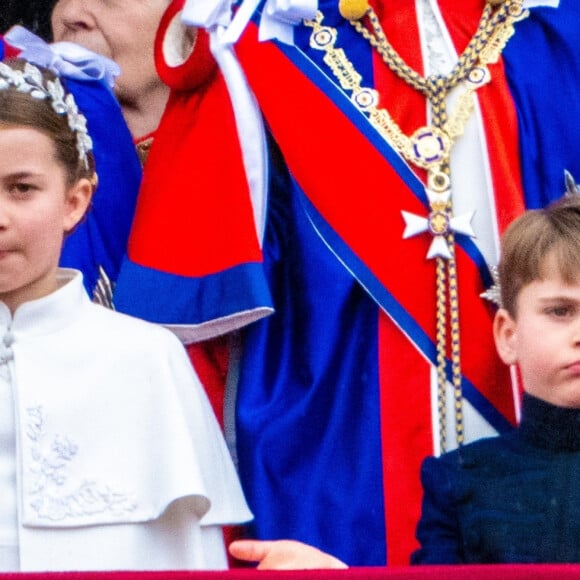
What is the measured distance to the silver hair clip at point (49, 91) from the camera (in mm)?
1971

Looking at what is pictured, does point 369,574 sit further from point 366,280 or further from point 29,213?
point 366,280

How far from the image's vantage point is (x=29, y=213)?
190cm

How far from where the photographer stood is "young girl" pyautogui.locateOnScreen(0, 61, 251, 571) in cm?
182

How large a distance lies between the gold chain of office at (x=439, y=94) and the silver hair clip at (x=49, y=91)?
0.43m

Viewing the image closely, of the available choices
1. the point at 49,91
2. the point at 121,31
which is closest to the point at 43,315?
Answer: the point at 49,91

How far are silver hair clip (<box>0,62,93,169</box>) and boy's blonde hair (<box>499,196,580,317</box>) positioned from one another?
0.54m

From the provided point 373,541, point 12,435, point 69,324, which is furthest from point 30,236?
point 373,541

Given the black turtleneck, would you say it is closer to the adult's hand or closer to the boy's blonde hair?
the boy's blonde hair

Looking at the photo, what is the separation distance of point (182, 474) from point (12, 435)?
0.20 meters

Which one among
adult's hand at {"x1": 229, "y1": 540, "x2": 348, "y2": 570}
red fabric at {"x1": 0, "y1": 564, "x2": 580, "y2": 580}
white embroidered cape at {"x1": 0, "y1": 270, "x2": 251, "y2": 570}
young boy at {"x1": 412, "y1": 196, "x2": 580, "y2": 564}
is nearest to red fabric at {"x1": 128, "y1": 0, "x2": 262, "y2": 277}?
white embroidered cape at {"x1": 0, "y1": 270, "x2": 251, "y2": 570}

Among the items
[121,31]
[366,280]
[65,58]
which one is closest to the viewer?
[366,280]

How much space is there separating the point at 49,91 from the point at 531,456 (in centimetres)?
73

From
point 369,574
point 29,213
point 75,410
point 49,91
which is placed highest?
point 49,91

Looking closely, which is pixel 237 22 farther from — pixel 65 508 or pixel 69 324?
pixel 65 508
